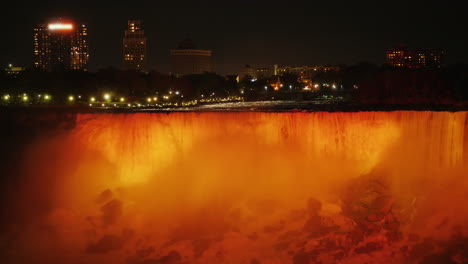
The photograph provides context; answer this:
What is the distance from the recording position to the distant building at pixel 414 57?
7211 centimetres

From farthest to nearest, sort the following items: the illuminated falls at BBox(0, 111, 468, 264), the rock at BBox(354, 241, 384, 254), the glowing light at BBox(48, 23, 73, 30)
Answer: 1. the glowing light at BBox(48, 23, 73, 30)
2. the illuminated falls at BBox(0, 111, 468, 264)
3. the rock at BBox(354, 241, 384, 254)

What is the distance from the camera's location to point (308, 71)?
16625cm

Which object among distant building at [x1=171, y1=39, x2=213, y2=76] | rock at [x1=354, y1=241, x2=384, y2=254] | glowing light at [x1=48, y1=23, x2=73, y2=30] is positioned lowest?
rock at [x1=354, y1=241, x2=384, y2=254]

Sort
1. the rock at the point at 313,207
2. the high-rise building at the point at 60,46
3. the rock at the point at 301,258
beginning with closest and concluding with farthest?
the rock at the point at 301,258 < the rock at the point at 313,207 < the high-rise building at the point at 60,46

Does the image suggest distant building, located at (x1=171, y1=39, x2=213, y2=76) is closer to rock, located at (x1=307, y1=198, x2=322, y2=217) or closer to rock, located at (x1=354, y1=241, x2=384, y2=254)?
rock, located at (x1=307, y1=198, x2=322, y2=217)

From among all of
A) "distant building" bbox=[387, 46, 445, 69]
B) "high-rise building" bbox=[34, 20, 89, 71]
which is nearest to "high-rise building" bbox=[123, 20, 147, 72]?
"high-rise building" bbox=[34, 20, 89, 71]

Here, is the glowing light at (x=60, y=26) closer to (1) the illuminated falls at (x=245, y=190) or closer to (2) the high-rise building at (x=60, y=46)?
(2) the high-rise building at (x=60, y=46)

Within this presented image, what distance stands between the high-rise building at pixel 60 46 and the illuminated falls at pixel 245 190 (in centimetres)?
12041

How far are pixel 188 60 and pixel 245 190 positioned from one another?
158451mm

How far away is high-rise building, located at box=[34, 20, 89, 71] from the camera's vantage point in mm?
137250

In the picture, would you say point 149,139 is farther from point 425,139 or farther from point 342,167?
point 425,139

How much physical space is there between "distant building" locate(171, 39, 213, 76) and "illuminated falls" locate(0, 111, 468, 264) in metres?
152

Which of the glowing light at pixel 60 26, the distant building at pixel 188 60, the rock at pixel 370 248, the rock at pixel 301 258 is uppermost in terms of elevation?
the glowing light at pixel 60 26

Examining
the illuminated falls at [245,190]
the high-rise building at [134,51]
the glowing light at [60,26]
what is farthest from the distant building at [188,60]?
the illuminated falls at [245,190]
